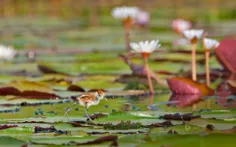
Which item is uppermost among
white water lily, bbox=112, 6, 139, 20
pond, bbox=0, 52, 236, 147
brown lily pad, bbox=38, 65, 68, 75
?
white water lily, bbox=112, 6, 139, 20

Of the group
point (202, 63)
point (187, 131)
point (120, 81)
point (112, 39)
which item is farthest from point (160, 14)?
point (187, 131)

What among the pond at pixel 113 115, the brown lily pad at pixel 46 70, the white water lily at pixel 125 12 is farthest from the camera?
the white water lily at pixel 125 12

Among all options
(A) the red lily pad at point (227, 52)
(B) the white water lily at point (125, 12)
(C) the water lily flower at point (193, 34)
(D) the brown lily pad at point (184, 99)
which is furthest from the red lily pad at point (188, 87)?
(B) the white water lily at point (125, 12)

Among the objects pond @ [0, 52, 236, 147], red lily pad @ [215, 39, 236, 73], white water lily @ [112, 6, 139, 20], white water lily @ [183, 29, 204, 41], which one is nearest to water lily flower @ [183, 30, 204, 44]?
white water lily @ [183, 29, 204, 41]

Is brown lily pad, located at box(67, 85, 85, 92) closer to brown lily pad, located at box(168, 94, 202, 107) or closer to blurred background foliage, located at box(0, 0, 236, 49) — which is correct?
brown lily pad, located at box(168, 94, 202, 107)

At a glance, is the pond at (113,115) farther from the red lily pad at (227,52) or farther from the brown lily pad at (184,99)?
the red lily pad at (227,52)

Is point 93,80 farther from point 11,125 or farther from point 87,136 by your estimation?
point 87,136
